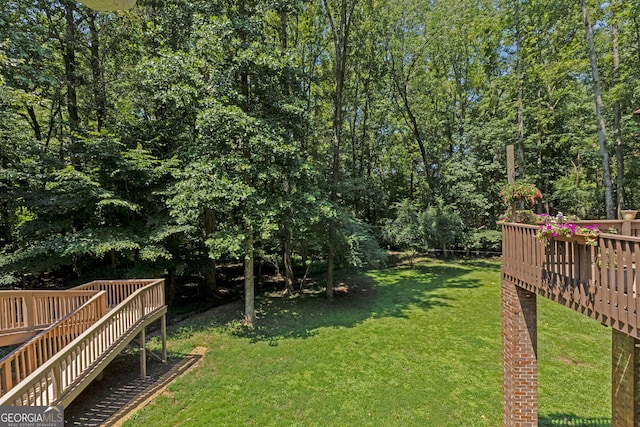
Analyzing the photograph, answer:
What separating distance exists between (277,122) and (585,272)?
7956mm

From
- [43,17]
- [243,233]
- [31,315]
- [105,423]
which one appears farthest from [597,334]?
[43,17]

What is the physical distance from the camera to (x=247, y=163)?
8609 mm

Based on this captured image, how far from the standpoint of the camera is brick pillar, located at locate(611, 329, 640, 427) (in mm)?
3758

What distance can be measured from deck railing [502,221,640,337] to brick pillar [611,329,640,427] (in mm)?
1379

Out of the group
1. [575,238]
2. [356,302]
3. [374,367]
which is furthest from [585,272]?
[356,302]

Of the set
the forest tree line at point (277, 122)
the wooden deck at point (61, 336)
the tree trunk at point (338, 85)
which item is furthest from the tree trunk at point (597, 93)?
the wooden deck at point (61, 336)

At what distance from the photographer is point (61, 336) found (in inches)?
208

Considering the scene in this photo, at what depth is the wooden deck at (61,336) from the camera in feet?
13.0

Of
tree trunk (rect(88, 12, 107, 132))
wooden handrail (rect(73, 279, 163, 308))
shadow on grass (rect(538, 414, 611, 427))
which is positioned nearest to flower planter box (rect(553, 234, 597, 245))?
shadow on grass (rect(538, 414, 611, 427))

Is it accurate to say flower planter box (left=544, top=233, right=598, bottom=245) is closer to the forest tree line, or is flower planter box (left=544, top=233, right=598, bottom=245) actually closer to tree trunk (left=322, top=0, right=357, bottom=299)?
the forest tree line

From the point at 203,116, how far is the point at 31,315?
18.3 ft

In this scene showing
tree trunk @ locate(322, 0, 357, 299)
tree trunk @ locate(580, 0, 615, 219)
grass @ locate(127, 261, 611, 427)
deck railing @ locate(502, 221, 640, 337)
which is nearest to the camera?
deck railing @ locate(502, 221, 640, 337)

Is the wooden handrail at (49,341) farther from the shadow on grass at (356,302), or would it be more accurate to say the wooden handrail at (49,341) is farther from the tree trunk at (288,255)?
the tree trunk at (288,255)

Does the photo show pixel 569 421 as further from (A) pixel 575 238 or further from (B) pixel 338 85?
(B) pixel 338 85
